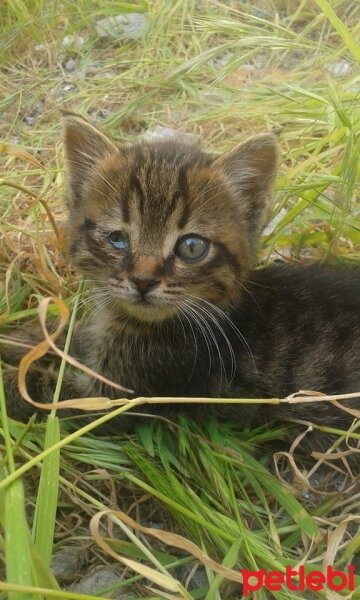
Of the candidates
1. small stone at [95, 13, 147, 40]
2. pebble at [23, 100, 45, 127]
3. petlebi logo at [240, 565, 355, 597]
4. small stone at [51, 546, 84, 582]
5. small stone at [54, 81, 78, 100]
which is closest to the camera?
petlebi logo at [240, 565, 355, 597]

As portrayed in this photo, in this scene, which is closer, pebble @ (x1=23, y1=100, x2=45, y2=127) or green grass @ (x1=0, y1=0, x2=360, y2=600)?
green grass @ (x1=0, y1=0, x2=360, y2=600)

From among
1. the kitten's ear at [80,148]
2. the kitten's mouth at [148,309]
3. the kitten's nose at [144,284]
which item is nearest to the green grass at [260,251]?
the kitten's ear at [80,148]

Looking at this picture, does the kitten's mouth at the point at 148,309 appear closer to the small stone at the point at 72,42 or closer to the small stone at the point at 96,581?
the small stone at the point at 96,581

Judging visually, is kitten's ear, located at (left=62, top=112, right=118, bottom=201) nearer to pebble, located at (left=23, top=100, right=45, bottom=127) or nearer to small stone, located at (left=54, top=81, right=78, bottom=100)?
pebble, located at (left=23, top=100, right=45, bottom=127)

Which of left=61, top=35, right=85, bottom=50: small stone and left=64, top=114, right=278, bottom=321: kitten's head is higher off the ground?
left=61, top=35, right=85, bottom=50: small stone

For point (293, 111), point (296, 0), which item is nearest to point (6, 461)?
point (293, 111)

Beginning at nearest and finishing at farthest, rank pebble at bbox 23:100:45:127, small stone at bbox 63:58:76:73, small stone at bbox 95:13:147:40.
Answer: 1. pebble at bbox 23:100:45:127
2. small stone at bbox 63:58:76:73
3. small stone at bbox 95:13:147:40

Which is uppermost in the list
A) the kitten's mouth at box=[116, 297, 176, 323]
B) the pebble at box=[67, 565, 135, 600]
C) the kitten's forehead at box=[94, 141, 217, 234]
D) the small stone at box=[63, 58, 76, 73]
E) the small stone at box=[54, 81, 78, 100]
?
the small stone at box=[63, 58, 76, 73]

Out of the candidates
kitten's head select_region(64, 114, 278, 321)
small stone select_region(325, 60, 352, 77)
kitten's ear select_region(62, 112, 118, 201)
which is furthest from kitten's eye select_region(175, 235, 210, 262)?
small stone select_region(325, 60, 352, 77)

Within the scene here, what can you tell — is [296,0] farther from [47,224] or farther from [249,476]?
[249,476]
